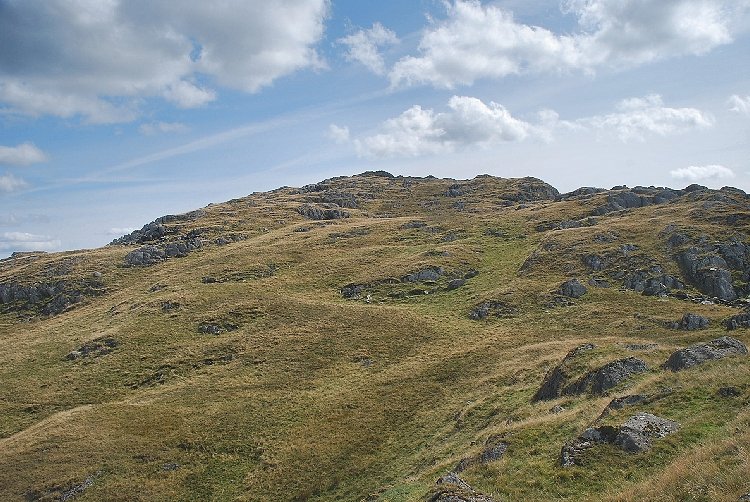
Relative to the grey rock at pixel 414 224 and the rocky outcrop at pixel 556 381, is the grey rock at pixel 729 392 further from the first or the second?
the grey rock at pixel 414 224

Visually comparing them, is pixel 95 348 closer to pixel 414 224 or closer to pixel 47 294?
pixel 47 294

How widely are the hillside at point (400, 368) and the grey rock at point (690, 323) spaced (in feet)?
0.82

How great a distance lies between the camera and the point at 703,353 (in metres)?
23.9

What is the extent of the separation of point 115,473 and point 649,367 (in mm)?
39075

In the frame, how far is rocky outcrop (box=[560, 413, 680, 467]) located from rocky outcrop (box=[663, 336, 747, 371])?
272 inches

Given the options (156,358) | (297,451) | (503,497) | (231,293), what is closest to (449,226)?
(231,293)

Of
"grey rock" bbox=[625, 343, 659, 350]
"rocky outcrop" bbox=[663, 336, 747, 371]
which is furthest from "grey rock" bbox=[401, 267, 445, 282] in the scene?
"rocky outcrop" bbox=[663, 336, 747, 371]

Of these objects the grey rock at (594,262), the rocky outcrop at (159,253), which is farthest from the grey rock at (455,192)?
the grey rock at (594,262)

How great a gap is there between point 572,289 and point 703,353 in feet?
124

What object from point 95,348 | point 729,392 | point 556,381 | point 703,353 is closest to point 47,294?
point 95,348

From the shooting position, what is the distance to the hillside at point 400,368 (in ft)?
61.1

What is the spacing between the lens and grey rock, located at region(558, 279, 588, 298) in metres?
60.1

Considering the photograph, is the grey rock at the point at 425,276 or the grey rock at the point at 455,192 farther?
the grey rock at the point at 455,192

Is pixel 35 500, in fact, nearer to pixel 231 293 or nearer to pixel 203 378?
pixel 203 378
